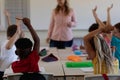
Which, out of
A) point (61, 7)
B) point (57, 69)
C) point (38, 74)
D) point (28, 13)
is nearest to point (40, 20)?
point (28, 13)

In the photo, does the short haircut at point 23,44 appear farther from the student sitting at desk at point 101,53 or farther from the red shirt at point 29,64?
the student sitting at desk at point 101,53

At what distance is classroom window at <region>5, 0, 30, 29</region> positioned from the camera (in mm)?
5621

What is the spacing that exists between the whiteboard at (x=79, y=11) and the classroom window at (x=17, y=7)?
0.33 feet

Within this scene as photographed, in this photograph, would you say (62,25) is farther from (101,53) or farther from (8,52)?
(101,53)

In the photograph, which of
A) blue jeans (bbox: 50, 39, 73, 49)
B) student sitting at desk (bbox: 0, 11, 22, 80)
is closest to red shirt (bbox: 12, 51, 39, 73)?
student sitting at desk (bbox: 0, 11, 22, 80)

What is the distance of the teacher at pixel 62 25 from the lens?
15.5ft

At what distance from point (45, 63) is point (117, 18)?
2808 millimetres

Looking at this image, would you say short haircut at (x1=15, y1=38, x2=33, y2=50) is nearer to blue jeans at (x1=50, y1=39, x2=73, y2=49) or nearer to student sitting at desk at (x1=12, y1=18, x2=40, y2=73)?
student sitting at desk at (x1=12, y1=18, x2=40, y2=73)

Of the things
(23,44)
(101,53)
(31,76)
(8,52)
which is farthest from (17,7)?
(31,76)

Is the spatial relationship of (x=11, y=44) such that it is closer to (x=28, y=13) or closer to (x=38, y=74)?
(x=38, y=74)

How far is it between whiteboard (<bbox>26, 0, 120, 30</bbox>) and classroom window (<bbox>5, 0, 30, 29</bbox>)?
10cm

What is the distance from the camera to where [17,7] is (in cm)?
566

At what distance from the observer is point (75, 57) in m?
3.65

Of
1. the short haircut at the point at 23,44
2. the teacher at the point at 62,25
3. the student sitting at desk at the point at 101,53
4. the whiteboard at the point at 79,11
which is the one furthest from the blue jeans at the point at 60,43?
the short haircut at the point at 23,44
